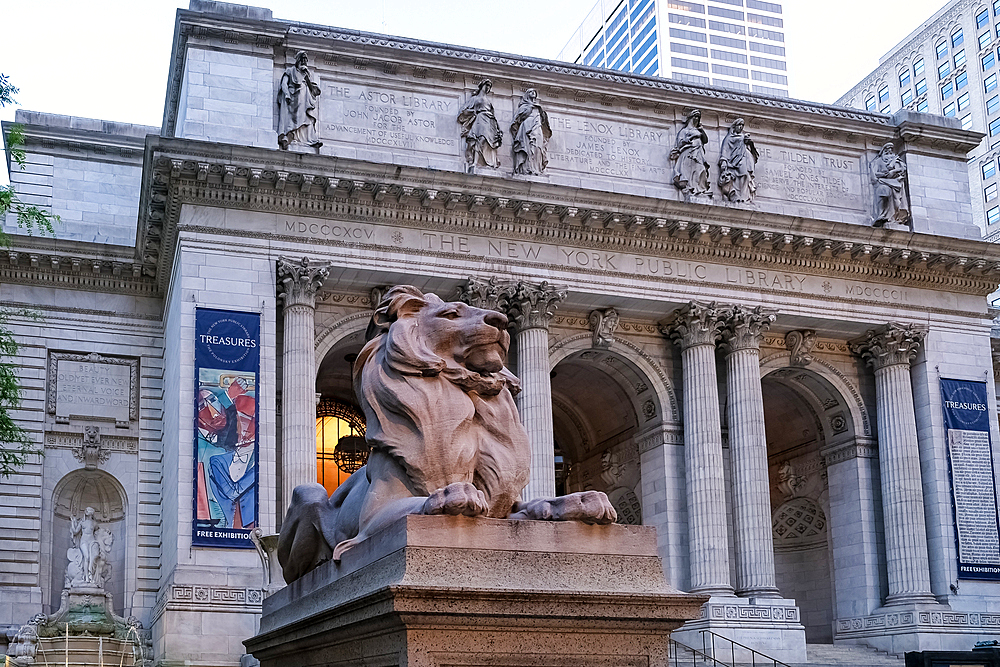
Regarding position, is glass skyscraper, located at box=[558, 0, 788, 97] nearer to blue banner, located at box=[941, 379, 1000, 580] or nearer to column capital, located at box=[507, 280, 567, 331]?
blue banner, located at box=[941, 379, 1000, 580]

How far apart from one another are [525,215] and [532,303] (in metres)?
2.35

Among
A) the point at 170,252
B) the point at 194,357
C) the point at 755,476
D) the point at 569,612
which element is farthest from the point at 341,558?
the point at 755,476

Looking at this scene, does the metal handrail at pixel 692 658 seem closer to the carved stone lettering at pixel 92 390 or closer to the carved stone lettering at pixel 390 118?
the carved stone lettering at pixel 390 118

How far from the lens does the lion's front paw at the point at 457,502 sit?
301 inches

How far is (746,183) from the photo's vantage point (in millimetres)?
35906

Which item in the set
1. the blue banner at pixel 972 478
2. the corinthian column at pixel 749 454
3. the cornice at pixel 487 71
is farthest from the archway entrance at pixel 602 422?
the blue banner at pixel 972 478

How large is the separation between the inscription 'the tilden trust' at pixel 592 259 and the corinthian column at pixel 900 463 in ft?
4.55

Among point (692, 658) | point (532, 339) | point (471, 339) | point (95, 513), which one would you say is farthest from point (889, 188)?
point (471, 339)

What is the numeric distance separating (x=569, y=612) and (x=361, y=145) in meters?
26.6

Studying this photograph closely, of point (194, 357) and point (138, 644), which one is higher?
point (194, 357)

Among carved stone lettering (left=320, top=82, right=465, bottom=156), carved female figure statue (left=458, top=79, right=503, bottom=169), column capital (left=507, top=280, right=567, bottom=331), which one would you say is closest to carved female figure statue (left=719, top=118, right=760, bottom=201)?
column capital (left=507, top=280, right=567, bottom=331)

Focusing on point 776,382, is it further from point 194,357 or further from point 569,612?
point 569,612

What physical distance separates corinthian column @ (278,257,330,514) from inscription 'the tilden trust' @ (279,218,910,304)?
1.17 metres

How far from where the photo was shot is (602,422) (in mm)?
39938
